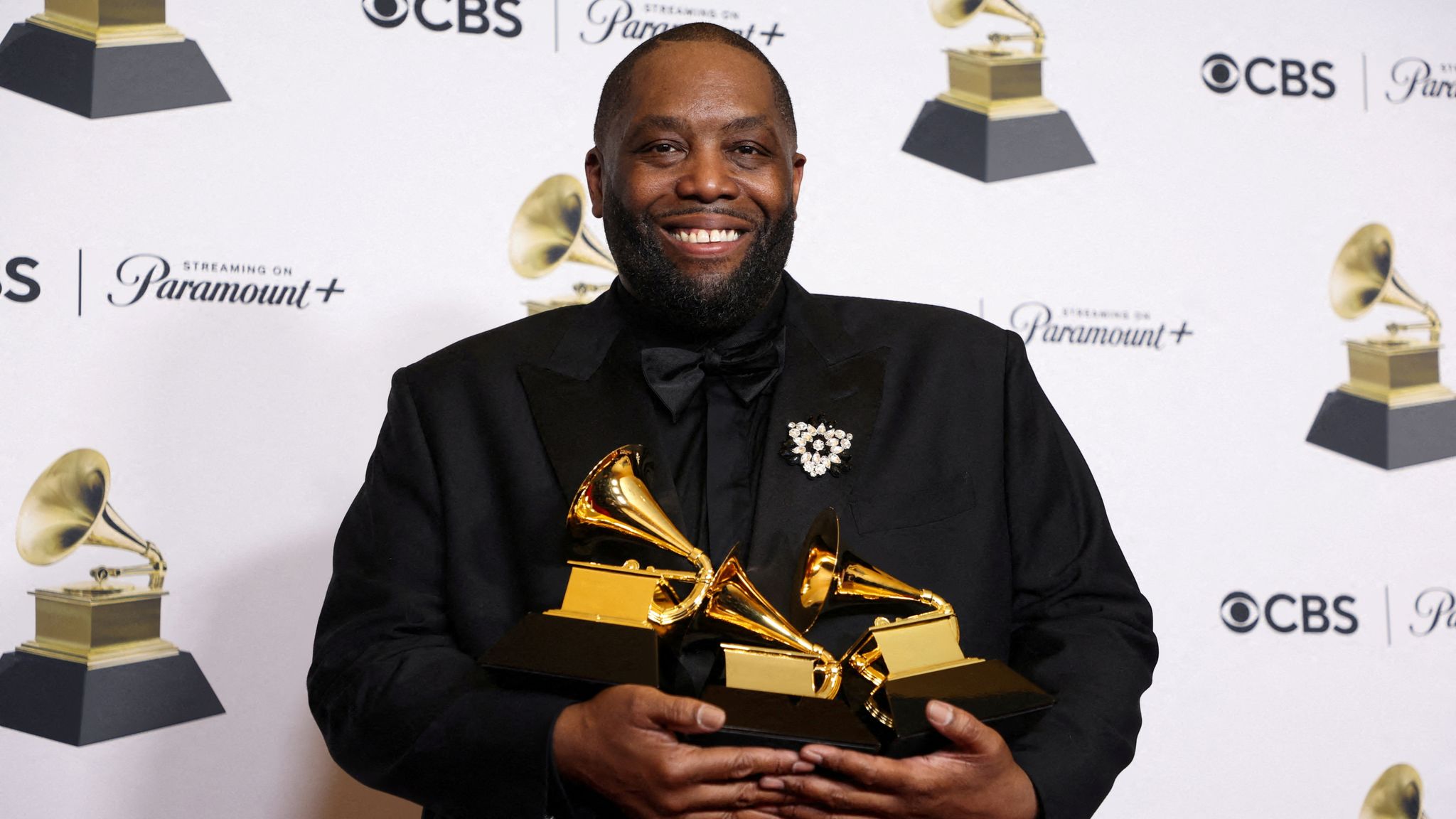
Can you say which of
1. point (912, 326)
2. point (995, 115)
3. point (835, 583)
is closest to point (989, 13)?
point (995, 115)

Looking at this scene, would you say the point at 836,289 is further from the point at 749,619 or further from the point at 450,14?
the point at 749,619

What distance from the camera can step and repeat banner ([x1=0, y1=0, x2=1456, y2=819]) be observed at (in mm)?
2783

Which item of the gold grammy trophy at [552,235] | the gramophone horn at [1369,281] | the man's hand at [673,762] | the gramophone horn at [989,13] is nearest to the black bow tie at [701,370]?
the man's hand at [673,762]

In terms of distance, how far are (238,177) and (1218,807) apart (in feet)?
8.55

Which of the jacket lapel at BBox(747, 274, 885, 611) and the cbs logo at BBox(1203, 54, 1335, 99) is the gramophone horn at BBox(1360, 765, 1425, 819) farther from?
the jacket lapel at BBox(747, 274, 885, 611)

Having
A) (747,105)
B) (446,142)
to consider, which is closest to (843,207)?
(446,142)

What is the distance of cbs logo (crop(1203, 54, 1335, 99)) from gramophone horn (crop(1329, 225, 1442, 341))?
0.38m

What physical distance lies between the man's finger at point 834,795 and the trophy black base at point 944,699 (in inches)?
2.6

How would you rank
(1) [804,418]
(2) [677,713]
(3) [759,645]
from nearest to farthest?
1. (2) [677,713]
2. (3) [759,645]
3. (1) [804,418]

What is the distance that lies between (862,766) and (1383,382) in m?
2.50

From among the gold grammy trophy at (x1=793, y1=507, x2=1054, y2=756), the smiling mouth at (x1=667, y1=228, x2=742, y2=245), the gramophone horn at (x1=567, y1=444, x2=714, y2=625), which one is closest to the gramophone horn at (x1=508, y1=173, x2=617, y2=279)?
the smiling mouth at (x1=667, y1=228, x2=742, y2=245)

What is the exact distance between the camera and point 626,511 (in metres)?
1.71

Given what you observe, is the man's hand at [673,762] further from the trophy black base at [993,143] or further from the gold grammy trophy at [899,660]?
the trophy black base at [993,143]

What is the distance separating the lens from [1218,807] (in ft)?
10.4
